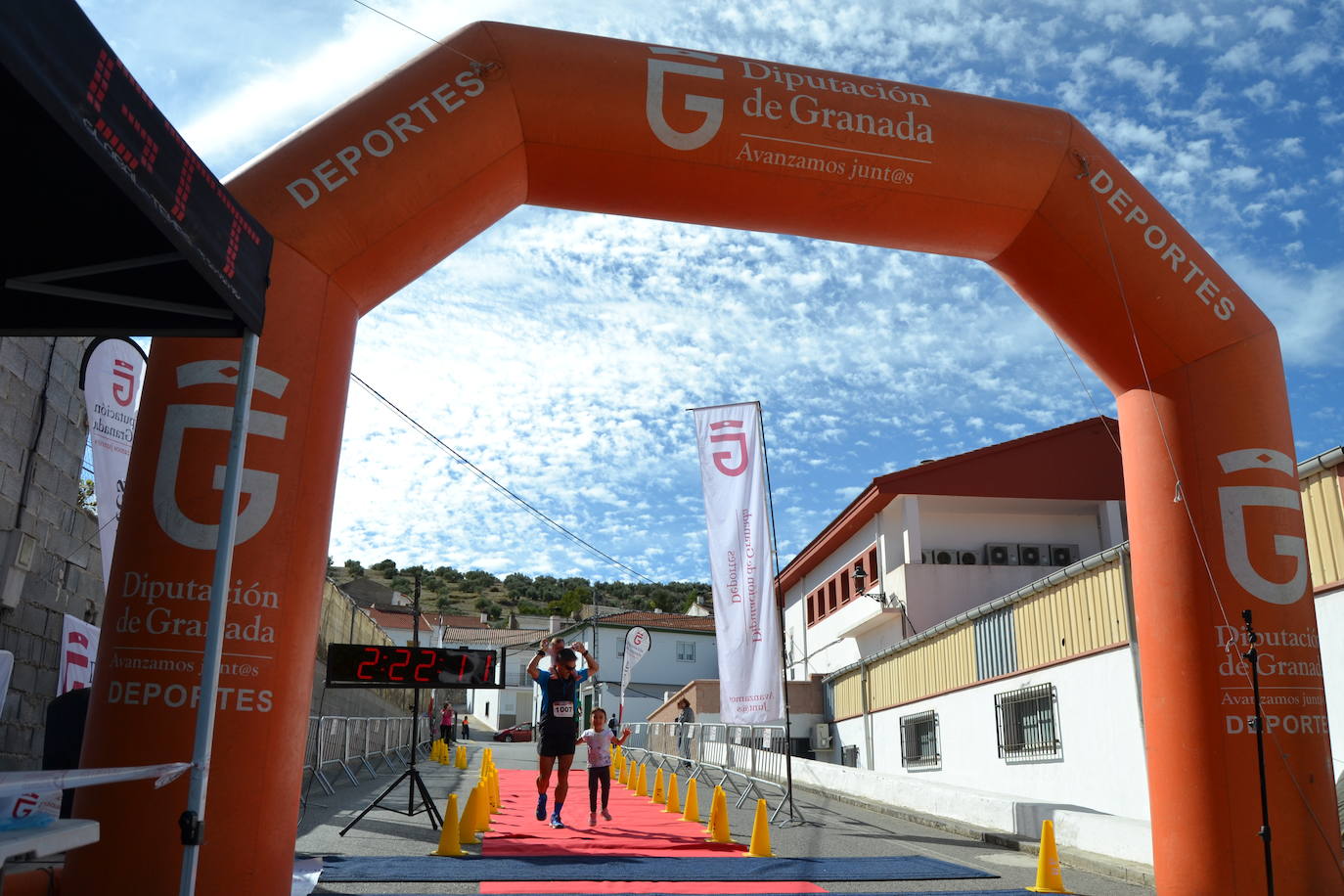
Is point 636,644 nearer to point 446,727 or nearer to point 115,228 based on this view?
point 446,727

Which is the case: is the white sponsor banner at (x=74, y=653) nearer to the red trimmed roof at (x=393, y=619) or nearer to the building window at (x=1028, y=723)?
the building window at (x=1028, y=723)

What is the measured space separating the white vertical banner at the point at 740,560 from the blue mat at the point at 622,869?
309cm

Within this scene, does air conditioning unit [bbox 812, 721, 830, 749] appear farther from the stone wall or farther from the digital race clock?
the stone wall

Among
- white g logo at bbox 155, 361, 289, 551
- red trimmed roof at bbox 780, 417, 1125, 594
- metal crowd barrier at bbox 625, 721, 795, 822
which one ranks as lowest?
metal crowd barrier at bbox 625, 721, 795, 822

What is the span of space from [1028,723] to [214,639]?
550 inches

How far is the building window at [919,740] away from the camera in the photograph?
19953 millimetres

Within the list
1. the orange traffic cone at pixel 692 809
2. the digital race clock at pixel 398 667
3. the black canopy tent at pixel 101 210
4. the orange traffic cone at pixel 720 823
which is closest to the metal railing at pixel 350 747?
the digital race clock at pixel 398 667

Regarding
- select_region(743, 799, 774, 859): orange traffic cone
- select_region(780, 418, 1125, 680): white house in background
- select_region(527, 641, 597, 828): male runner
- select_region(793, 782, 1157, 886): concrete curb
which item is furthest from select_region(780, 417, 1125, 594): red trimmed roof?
select_region(743, 799, 774, 859): orange traffic cone

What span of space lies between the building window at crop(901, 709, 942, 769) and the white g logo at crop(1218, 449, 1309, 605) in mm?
13029

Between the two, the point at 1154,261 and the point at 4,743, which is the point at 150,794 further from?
the point at 1154,261

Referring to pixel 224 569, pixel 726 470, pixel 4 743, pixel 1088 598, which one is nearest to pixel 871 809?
pixel 1088 598

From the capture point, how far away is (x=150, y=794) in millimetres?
5297

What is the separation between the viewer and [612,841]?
10250 mm

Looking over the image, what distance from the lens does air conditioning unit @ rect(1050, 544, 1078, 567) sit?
82.1 feet
